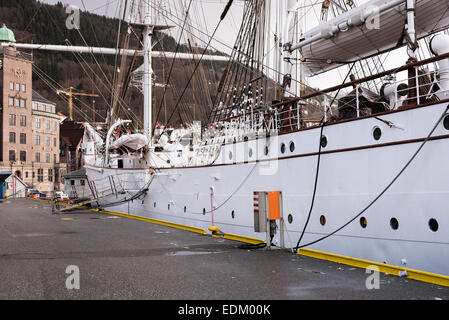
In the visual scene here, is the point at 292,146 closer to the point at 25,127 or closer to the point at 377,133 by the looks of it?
the point at 377,133

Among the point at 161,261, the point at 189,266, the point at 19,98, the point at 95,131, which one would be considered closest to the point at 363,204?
the point at 189,266

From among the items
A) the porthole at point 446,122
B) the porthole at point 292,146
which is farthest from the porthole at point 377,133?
the porthole at point 292,146

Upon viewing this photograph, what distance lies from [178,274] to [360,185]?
3.93 m

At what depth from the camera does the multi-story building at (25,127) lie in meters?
60.4

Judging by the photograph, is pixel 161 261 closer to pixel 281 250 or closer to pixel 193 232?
pixel 281 250

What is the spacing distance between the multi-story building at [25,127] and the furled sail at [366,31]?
5969 cm

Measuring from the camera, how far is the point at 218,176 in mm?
12773

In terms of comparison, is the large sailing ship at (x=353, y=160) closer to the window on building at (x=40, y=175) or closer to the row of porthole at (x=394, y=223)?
the row of porthole at (x=394, y=223)

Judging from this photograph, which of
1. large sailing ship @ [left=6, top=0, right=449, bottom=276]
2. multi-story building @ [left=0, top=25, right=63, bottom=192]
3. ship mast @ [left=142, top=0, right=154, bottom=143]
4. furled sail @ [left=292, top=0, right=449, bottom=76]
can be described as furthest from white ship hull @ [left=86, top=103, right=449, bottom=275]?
multi-story building @ [left=0, top=25, right=63, bottom=192]

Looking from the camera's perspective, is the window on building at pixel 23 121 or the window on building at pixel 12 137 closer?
the window on building at pixel 12 137

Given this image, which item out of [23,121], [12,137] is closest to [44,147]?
[23,121]

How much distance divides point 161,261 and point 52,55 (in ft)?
489

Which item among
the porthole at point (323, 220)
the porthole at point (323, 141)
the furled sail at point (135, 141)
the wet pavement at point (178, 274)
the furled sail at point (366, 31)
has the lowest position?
the wet pavement at point (178, 274)

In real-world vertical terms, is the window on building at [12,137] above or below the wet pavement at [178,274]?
above
